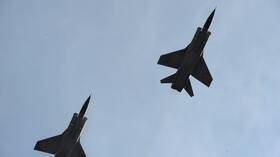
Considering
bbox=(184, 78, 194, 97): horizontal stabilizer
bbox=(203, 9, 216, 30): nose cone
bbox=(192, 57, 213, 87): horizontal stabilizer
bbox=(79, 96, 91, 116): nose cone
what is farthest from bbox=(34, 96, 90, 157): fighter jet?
bbox=(203, 9, 216, 30): nose cone

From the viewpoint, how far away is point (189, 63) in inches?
3184

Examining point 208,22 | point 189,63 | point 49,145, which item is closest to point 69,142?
point 49,145

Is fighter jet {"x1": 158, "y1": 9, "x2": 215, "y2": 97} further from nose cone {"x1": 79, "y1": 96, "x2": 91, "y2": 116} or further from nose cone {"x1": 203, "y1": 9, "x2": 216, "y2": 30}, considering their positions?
nose cone {"x1": 79, "y1": 96, "x2": 91, "y2": 116}

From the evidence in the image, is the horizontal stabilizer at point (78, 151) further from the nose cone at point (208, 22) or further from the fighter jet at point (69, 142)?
the nose cone at point (208, 22)

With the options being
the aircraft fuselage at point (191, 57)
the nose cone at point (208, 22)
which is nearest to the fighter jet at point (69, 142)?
the aircraft fuselage at point (191, 57)

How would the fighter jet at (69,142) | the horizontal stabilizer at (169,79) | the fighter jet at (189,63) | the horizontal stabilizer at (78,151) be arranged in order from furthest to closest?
1. the horizontal stabilizer at (169,79)
2. the horizontal stabilizer at (78,151)
3. the fighter jet at (189,63)
4. the fighter jet at (69,142)

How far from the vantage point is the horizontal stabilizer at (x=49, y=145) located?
80.5m

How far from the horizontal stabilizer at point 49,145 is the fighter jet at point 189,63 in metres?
20.1

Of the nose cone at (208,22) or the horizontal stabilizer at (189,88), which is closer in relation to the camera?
the nose cone at (208,22)

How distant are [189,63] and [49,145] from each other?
84.5 ft

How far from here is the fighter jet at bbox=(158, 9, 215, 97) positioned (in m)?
77.1

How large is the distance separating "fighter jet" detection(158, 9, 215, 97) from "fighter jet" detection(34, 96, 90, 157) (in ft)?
51.6

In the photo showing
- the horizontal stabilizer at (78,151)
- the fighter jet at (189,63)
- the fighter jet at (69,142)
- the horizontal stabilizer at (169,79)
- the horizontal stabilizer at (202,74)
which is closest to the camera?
the fighter jet at (69,142)

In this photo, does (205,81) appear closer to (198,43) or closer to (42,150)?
(198,43)
